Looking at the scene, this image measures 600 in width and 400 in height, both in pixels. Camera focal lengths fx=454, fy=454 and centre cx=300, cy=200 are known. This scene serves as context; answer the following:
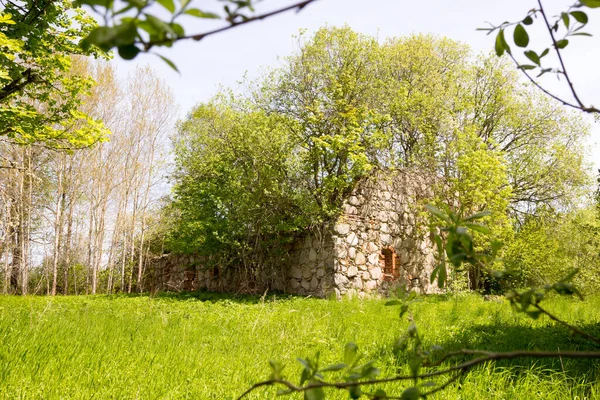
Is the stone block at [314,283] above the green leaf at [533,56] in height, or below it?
below

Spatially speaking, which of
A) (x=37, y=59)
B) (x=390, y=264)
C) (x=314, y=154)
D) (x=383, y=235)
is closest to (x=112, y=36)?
(x=37, y=59)

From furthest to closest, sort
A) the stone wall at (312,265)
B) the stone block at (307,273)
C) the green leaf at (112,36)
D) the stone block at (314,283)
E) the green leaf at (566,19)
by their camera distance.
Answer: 1. the stone block at (307,273)
2. the stone block at (314,283)
3. the stone wall at (312,265)
4. the green leaf at (566,19)
5. the green leaf at (112,36)

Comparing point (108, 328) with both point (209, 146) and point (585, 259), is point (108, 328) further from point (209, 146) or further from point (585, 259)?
point (585, 259)

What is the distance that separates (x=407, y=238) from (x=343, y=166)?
3311 mm

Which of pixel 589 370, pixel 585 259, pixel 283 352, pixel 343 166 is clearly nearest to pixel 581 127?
pixel 585 259

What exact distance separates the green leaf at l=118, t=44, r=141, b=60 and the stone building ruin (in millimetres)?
10649

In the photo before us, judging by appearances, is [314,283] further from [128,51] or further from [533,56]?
[128,51]

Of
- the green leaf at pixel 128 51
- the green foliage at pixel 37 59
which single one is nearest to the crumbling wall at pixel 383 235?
the green foliage at pixel 37 59

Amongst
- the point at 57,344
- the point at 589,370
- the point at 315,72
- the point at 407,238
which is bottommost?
the point at 589,370

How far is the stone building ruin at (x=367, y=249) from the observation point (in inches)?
449

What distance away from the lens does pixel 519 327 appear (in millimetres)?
5902

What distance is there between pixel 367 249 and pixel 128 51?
1177 centimetres

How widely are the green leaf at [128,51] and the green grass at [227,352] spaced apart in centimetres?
279

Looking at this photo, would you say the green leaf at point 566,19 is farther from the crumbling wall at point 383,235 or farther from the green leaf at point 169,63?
the crumbling wall at point 383,235
